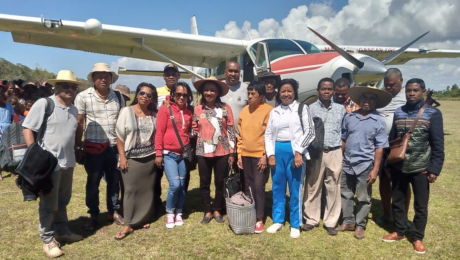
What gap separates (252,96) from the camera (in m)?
3.42

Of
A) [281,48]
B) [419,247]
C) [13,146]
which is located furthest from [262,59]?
[13,146]

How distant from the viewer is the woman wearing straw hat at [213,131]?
353cm

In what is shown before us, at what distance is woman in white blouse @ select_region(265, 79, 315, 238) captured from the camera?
3.22 metres

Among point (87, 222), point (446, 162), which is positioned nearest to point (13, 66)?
point (87, 222)

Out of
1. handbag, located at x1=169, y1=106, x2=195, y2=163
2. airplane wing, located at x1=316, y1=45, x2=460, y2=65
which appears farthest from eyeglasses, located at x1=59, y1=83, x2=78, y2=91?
airplane wing, located at x1=316, y1=45, x2=460, y2=65

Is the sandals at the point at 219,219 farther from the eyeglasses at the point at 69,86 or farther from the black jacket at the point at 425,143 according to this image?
the eyeglasses at the point at 69,86

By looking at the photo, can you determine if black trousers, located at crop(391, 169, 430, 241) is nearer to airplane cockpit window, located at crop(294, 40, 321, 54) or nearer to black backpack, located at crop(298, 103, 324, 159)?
black backpack, located at crop(298, 103, 324, 159)

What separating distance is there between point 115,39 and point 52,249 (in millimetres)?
7664

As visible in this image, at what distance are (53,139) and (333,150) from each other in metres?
3.10

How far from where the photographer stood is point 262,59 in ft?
23.9

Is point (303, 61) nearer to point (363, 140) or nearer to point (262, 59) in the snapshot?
point (262, 59)

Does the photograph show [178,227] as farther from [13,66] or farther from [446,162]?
Result: [13,66]

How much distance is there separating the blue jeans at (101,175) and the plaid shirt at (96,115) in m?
0.20

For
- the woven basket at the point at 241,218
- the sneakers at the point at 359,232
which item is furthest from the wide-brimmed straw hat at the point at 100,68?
the sneakers at the point at 359,232
